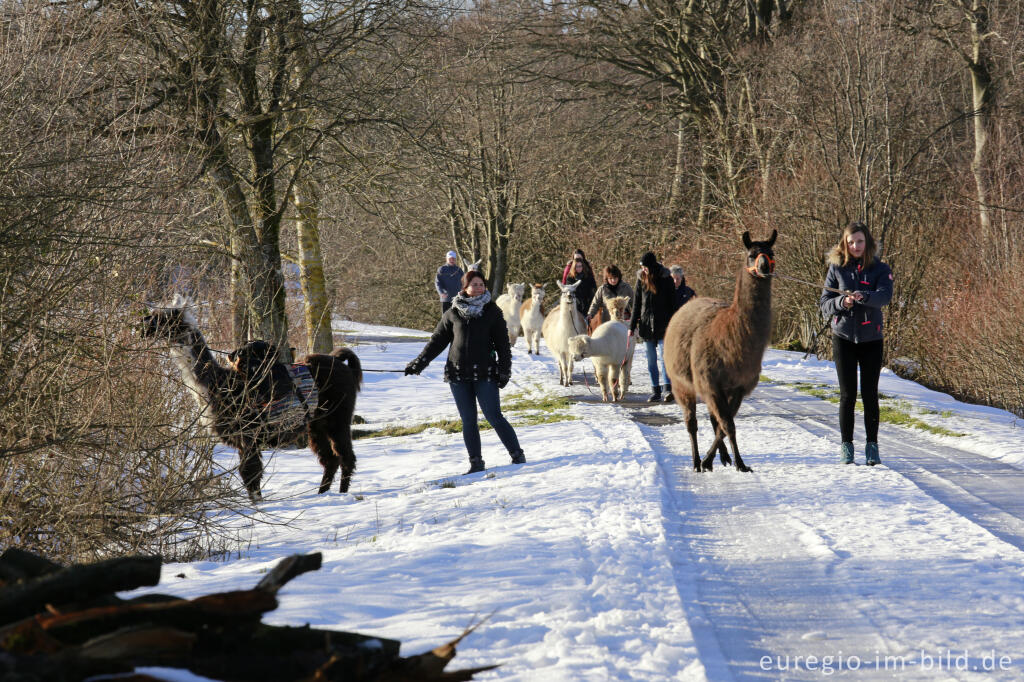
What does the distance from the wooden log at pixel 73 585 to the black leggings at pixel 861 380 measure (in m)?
6.96

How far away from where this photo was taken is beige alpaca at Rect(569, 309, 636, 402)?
1313 centimetres

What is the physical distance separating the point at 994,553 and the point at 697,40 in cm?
2186

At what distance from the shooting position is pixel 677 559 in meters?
5.25

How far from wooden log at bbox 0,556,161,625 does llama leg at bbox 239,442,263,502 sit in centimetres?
526

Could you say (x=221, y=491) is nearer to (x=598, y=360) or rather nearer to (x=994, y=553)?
(x=994, y=553)

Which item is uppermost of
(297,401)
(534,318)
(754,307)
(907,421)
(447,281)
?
(447,281)

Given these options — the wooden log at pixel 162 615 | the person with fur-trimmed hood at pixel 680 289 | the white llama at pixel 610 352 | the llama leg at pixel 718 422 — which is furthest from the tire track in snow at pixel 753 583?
the person with fur-trimmed hood at pixel 680 289

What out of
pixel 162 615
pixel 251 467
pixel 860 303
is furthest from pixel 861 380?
pixel 162 615

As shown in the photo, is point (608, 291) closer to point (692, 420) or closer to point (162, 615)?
point (692, 420)

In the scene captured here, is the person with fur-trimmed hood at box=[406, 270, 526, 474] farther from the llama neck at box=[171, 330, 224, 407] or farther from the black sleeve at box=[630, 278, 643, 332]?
the black sleeve at box=[630, 278, 643, 332]

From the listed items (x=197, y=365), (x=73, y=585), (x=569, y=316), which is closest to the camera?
(x=73, y=585)

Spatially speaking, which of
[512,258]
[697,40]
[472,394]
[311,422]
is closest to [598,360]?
[472,394]

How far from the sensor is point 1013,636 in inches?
156

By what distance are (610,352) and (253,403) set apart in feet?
22.7
